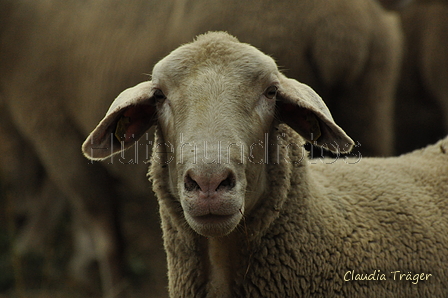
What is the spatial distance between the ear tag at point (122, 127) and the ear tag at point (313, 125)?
859mm

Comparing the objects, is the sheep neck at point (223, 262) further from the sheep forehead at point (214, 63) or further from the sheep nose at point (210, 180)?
the sheep forehead at point (214, 63)

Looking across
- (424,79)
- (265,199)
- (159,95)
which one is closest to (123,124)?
(159,95)

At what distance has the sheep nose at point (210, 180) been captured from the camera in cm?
236

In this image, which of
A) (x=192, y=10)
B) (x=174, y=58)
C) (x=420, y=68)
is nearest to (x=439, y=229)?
(x=174, y=58)

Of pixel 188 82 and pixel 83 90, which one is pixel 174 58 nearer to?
pixel 188 82

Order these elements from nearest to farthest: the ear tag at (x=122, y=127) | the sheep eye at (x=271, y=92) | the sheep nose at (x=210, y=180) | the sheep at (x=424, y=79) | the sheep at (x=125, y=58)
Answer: the sheep nose at (x=210, y=180) → the sheep eye at (x=271, y=92) → the ear tag at (x=122, y=127) → the sheep at (x=125, y=58) → the sheep at (x=424, y=79)

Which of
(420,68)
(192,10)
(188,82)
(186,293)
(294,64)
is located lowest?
(186,293)

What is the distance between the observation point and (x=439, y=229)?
121 inches

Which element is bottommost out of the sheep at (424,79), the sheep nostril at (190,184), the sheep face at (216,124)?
the sheep nostril at (190,184)

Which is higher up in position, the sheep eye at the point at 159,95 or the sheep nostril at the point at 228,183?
the sheep eye at the point at 159,95

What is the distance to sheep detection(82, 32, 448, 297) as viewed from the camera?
2.64 metres

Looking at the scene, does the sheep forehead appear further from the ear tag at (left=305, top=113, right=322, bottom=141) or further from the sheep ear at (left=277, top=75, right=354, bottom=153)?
the ear tag at (left=305, top=113, right=322, bottom=141)

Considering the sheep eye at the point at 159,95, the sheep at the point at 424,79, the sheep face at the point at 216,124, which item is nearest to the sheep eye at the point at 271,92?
the sheep face at the point at 216,124

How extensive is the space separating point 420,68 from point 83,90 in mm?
3709
